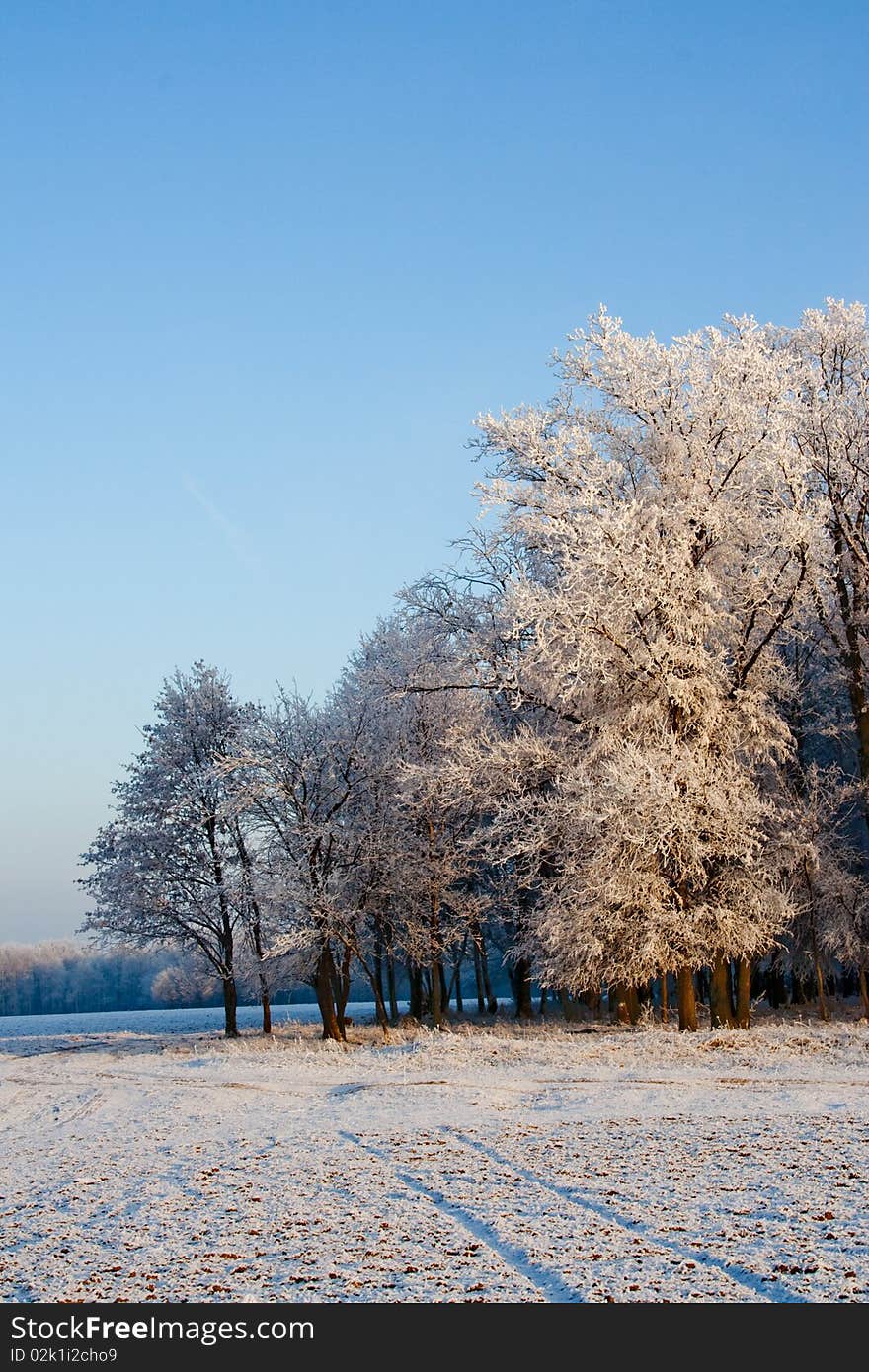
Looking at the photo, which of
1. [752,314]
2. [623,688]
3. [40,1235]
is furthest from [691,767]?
[40,1235]

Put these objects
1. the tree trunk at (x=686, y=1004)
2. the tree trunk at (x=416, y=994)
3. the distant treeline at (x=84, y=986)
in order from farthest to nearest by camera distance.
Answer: the distant treeline at (x=84, y=986)
the tree trunk at (x=416, y=994)
the tree trunk at (x=686, y=1004)

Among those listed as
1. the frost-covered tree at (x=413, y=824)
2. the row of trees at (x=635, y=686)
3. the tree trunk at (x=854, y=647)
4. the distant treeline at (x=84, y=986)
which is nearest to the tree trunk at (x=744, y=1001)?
the row of trees at (x=635, y=686)

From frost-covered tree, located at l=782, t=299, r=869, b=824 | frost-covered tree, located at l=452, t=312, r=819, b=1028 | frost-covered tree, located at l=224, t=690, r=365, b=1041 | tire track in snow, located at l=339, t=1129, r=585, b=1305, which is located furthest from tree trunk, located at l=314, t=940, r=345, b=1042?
tire track in snow, located at l=339, t=1129, r=585, b=1305

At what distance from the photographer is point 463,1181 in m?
11.3

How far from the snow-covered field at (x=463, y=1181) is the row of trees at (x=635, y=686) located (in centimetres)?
389

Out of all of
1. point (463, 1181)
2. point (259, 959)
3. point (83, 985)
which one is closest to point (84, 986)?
point (83, 985)

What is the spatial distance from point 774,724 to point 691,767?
10.7 ft

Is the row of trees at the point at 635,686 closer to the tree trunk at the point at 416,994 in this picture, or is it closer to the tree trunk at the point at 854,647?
the tree trunk at the point at 854,647

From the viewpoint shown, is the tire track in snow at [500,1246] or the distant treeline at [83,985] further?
the distant treeline at [83,985]

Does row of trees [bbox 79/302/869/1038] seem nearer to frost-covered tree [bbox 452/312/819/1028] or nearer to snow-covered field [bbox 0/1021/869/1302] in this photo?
frost-covered tree [bbox 452/312/819/1028]

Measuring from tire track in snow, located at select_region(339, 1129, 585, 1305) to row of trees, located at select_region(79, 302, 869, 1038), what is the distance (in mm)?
11844

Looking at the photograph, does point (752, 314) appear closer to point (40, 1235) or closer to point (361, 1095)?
point (361, 1095)

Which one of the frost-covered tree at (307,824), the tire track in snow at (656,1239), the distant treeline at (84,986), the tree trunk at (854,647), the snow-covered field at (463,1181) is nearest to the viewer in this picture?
the tire track in snow at (656,1239)

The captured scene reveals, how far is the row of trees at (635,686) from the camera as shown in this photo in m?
23.2
